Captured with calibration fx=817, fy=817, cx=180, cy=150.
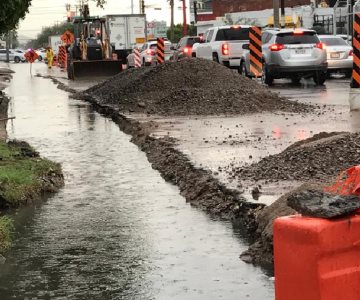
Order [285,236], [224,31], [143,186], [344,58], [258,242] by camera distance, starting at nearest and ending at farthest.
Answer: [285,236] → [258,242] → [143,186] → [344,58] → [224,31]

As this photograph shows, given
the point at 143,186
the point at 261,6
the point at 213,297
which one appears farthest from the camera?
the point at 261,6

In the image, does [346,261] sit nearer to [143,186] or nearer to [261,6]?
[143,186]

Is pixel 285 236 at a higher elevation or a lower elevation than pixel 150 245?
higher

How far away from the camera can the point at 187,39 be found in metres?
41.3

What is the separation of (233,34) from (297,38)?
643cm

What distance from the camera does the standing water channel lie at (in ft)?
19.0

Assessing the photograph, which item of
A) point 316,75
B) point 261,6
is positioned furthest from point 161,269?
point 261,6

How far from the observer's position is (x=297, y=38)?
87.2 feet

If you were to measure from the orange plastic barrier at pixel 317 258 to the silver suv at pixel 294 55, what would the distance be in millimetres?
22536

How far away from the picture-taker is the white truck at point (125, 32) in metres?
Answer: 49.5

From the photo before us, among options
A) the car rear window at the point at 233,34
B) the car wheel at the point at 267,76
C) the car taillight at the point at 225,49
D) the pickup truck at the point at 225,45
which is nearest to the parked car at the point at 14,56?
the pickup truck at the point at 225,45

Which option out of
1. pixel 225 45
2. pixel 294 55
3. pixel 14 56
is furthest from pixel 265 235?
pixel 14 56

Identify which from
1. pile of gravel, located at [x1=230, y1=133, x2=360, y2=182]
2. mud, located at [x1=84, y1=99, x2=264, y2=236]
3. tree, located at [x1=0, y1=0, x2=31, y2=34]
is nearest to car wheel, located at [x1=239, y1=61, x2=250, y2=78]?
tree, located at [x1=0, y1=0, x2=31, y2=34]

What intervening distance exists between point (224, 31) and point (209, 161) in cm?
2291
